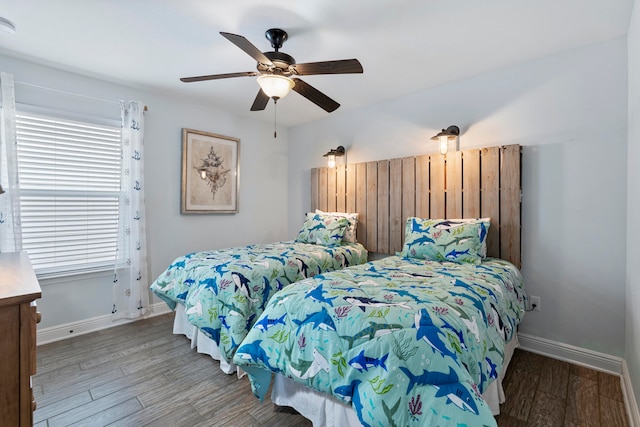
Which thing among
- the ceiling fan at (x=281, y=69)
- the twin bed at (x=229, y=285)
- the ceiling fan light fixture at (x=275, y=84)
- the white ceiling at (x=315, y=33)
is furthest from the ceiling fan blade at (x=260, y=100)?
the twin bed at (x=229, y=285)

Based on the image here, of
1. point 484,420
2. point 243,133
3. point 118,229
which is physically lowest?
point 484,420

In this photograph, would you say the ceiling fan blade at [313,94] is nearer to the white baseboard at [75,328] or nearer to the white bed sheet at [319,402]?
the white bed sheet at [319,402]

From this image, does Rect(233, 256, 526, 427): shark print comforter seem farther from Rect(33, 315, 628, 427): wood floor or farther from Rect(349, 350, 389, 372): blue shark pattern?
Rect(33, 315, 628, 427): wood floor

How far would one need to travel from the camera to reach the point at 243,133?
4211 mm

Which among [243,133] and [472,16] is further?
[243,133]

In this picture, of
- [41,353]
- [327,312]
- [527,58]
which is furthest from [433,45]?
[41,353]

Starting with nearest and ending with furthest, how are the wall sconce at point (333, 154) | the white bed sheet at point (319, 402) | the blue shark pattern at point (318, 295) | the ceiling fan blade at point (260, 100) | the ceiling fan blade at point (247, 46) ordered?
1. the white bed sheet at point (319, 402)
2. the blue shark pattern at point (318, 295)
3. the ceiling fan blade at point (247, 46)
4. the ceiling fan blade at point (260, 100)
5. the wall sconce at point (333, 154)

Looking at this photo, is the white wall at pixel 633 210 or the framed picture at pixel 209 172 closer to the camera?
the white wall at pixel 633 210

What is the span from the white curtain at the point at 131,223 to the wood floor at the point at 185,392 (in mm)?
587

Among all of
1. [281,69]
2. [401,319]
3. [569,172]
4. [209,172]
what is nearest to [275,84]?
[281,69]

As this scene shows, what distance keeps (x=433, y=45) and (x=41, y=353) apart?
413cm

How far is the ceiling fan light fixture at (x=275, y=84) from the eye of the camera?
2102mm

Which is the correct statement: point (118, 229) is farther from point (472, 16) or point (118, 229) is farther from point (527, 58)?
point (527, 58)

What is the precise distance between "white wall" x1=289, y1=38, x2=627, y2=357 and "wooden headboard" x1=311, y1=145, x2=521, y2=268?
131 millimetres
